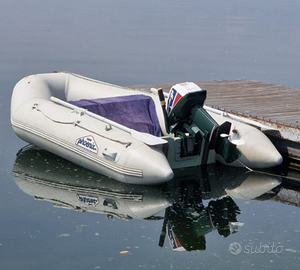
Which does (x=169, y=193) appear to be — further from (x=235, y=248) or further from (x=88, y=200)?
(x=235, y=248)

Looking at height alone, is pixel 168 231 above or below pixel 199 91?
below

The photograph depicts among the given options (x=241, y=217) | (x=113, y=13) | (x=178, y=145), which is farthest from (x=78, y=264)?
(x=113, y=13)

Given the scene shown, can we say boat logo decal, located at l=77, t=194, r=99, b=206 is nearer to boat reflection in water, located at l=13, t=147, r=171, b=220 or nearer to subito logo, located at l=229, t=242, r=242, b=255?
boat reflection in water, located at l=13, t=147, r=171, b=220

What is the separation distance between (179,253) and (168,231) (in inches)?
24.0

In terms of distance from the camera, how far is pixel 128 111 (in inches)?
386

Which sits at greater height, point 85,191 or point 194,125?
point 194,125

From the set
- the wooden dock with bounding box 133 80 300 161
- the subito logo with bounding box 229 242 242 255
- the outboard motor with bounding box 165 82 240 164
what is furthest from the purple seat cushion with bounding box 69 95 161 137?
the subito logo with bounding box 229 242 242 255

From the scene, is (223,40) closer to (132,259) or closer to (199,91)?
(199,91)

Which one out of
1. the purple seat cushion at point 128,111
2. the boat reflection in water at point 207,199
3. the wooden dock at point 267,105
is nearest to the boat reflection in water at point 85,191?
the boat reflection in water at point 207,199

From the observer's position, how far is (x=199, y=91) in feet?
29.4

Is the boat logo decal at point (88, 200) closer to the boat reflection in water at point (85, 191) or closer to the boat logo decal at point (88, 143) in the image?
the boat reflection in water at point (85, 191)

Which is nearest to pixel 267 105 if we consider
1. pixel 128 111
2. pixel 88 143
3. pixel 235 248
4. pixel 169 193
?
pixel 128 111

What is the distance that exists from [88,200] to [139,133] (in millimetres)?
1074

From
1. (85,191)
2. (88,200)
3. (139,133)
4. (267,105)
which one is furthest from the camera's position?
(267,105)
